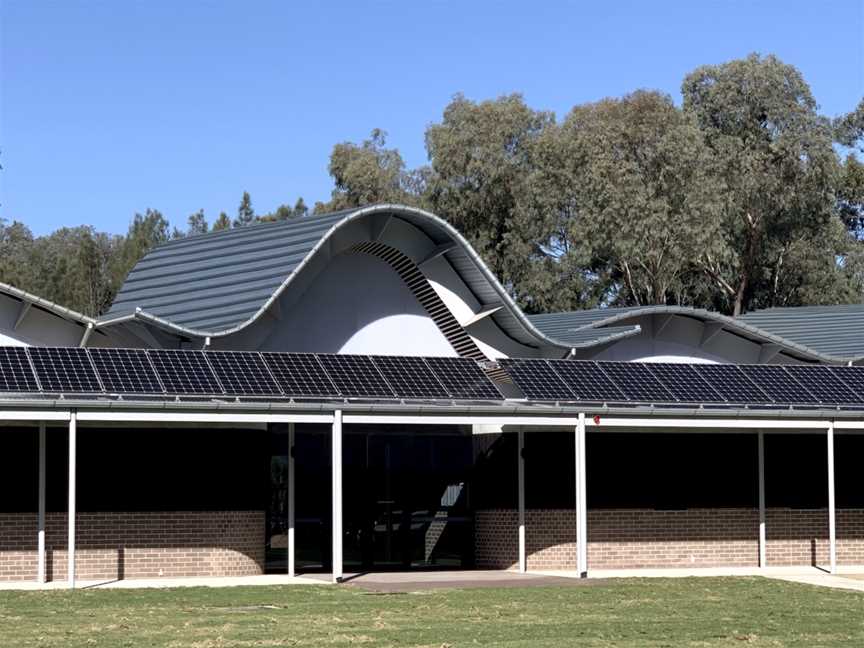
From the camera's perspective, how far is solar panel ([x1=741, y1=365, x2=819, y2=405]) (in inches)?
1056

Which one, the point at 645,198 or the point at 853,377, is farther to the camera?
the point at 645,198

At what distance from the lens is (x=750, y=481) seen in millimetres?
28297

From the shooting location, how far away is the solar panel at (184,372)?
22969mm

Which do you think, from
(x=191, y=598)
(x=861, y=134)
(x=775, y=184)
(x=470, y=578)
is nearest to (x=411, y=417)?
(x=470, y=578)

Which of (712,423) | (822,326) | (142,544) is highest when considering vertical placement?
(822,326)

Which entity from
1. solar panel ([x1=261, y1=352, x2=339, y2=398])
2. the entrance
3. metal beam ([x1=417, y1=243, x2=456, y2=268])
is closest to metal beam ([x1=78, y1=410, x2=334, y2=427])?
solar panel ([x1=261, y1=352, x2=339, y2=398])

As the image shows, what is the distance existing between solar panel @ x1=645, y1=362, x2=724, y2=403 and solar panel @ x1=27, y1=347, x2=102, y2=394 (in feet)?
30.1

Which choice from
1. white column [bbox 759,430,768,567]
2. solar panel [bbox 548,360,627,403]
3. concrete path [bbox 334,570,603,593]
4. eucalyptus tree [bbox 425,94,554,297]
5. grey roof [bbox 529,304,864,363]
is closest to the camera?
concrete path [bbox 334,570,603,593]

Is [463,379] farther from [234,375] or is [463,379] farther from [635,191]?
[635,191]

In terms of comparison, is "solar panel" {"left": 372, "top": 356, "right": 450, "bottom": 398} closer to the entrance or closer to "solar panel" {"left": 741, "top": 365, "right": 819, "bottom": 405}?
the entrance

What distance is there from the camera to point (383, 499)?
26469 millimetres

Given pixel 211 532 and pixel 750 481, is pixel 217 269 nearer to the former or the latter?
pixel 211 532

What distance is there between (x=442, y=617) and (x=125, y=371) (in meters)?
7.23

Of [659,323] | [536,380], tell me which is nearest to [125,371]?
[536,380]
